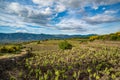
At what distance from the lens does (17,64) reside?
17062 mm

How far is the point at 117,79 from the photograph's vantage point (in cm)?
1491

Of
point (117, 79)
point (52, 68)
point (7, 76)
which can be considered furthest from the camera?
point (52, 68)

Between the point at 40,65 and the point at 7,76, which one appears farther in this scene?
the point at 40,65

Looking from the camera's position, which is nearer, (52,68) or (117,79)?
(117,79)

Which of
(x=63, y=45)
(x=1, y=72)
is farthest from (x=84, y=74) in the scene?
(x=63, y=45)

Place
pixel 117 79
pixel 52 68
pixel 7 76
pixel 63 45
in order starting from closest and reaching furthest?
pixel 7 76 < pixel 117 79 < pixel 52 68 < pixel 63 45

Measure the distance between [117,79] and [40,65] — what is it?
23.7 ft

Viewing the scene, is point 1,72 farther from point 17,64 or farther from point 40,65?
point 40,65

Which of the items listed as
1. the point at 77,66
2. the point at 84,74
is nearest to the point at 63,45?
the point at 77,66

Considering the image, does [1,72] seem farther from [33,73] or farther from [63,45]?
[63,45]

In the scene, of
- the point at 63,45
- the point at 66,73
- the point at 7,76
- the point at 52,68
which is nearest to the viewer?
the point at 7,76

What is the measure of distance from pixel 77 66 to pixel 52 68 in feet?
9.25

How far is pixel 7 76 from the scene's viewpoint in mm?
13961

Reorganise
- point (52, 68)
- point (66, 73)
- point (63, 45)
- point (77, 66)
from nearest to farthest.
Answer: point (66, 73)
point (52, 68)
point (77, 66)
point (63, 45)
